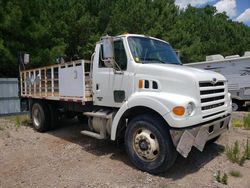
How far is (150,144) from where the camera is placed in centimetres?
512

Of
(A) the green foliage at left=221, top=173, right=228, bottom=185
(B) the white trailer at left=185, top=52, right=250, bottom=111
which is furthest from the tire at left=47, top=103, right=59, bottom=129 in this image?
(B) the white trailer at left=185, top=52, right=250, bottom=111

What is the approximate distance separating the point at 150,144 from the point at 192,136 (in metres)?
0.75

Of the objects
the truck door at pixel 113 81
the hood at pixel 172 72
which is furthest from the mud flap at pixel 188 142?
the truck door at pixel 113 81

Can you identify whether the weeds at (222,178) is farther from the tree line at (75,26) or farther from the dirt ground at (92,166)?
the tree line at (75,26)

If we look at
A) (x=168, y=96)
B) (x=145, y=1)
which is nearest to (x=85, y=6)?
(x=145, y=1)

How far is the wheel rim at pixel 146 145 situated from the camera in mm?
5113

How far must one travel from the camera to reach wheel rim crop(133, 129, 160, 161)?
511 centimetres

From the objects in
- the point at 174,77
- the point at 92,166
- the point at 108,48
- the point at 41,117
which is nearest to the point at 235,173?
the point at 174,77

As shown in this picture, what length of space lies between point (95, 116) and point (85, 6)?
55.8 feet

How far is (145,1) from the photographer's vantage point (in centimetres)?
2239

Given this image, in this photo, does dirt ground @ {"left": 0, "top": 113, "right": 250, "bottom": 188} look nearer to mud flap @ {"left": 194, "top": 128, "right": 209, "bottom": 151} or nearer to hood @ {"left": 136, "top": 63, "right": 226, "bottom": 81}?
mud flap @ {"left": 194, "top": 128, "right": 209, "bottom": 151}

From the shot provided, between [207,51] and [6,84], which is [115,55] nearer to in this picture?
[6,84]

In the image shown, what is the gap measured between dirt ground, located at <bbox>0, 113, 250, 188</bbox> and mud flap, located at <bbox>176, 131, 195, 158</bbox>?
0.53 metres

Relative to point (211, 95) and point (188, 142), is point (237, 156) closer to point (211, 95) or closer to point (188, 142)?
point (211, 95)
